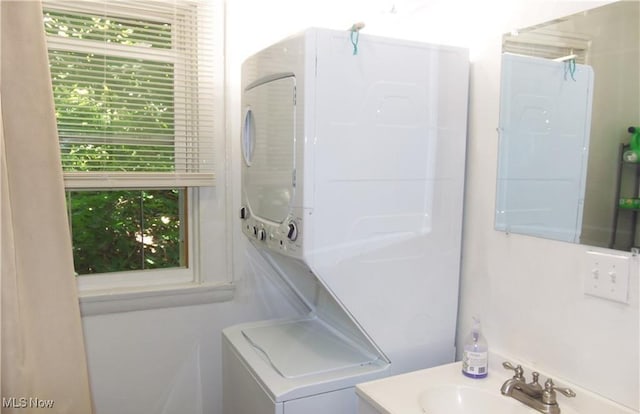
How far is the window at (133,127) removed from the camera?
193 cm

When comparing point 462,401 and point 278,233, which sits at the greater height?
point 278,233

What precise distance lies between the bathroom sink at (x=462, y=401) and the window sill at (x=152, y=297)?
1.10 meters

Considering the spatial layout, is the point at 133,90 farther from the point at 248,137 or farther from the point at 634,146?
the point at 634,146

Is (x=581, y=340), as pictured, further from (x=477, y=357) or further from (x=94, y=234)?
(x=94, y=234)

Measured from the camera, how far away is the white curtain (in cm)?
148

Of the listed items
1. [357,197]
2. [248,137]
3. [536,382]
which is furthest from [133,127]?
[536,382]

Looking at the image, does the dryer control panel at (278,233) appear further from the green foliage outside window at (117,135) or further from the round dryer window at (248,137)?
the green foliage outside window at (117,135)

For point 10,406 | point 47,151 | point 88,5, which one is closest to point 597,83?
point 47,151

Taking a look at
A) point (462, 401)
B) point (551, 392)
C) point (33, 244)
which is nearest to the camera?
point (551, 392)

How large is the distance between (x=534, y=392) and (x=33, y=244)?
1674mm

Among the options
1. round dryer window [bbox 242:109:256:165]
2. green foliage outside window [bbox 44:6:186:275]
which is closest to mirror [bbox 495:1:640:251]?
round dryer window [bbox 242:109:256:165]

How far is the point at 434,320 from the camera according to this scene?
1768 mm

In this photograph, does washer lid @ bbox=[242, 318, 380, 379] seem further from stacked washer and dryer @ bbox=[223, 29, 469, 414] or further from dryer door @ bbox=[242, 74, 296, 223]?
dryer door @ bbox=[242, 74, 296, 223]

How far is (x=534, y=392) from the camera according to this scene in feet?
4.56
